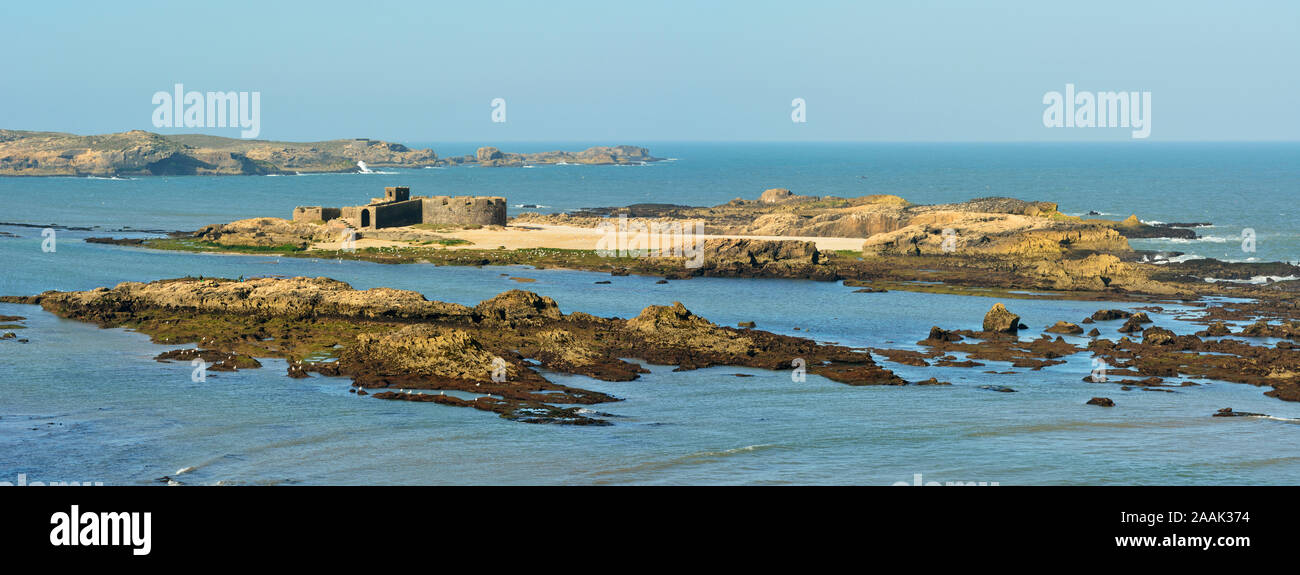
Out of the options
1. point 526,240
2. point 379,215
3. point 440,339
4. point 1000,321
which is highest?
point 379,215

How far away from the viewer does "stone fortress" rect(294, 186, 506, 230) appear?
93.6 meters

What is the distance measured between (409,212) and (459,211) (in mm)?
3953

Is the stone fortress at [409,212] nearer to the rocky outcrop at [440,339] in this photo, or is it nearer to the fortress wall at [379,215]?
the fortress wall at [379,215]

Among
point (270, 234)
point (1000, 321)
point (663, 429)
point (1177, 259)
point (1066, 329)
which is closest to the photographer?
point (663, 429)

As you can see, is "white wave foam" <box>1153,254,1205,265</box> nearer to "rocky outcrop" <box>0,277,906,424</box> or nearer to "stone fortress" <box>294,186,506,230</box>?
"rocky outcrop" <box>0,277,906,424</box>

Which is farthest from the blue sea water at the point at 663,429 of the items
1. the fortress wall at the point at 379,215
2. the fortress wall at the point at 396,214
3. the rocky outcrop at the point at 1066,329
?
the fortress wall at the point at 396,214

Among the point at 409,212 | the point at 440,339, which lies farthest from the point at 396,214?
the point at 440,339

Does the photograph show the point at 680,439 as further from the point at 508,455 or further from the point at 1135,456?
the point at 1135,456

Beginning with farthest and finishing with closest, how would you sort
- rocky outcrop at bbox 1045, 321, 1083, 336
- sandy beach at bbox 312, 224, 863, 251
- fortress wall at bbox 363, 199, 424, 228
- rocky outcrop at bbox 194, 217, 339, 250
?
1. fortress wall at bbox 363, 199, 424, 228
2. rocky outcrop at bbox 194, 217, 339, 250
3. sandy beach at bbox 312, 224, 863, 251
4. rocky outcrop at bbox 1045, 321, 1083, 336

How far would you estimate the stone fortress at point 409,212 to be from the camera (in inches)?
3686

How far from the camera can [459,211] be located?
98.5 m

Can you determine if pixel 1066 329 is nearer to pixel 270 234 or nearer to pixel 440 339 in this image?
pixel 440 339

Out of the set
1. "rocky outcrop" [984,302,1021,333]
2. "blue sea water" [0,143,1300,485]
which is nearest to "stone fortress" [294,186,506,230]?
"blue sea water" [0,143,1300,485]

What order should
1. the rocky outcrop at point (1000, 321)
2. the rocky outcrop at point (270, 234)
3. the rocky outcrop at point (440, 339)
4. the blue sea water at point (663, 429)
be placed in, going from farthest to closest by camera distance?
the rocky outcrop at point (270, 234) → the rocky outcrop at point (1000, 321) → the rocky outcrop at point (440, 339) → the blue sea water at point (663, 429)
